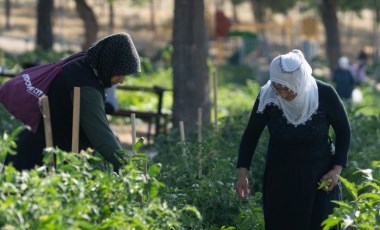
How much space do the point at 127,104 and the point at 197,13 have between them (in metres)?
5.18

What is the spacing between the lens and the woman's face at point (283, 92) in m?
6.04

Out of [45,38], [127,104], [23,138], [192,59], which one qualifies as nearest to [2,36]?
[45,38]

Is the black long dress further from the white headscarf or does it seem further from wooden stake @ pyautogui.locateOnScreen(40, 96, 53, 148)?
wooden stake @ pyautogui.locateOnScreen(40, 96, 53, 148)

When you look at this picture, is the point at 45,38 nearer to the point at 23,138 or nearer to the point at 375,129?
the point at 375,129

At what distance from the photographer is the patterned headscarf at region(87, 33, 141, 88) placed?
6.08 m

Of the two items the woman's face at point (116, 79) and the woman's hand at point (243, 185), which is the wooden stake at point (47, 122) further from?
the woman's hand at point (243, 185)

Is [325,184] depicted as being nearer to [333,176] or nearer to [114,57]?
[333,176]

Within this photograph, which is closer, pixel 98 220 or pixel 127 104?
pixel 98 220

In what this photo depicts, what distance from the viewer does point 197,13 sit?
1380 cm

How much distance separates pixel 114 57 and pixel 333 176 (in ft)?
4.55

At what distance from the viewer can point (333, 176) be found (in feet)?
20.6

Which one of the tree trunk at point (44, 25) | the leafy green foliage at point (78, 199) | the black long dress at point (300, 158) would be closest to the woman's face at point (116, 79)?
the black long dress at point (300, 158)

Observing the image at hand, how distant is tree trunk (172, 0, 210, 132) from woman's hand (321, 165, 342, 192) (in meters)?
7.45

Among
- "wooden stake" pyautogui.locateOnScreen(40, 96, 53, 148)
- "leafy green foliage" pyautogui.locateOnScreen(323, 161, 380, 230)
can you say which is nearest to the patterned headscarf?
"wooden stake" pyautogui.locateOnScreen(40, 96, 53, 148)
